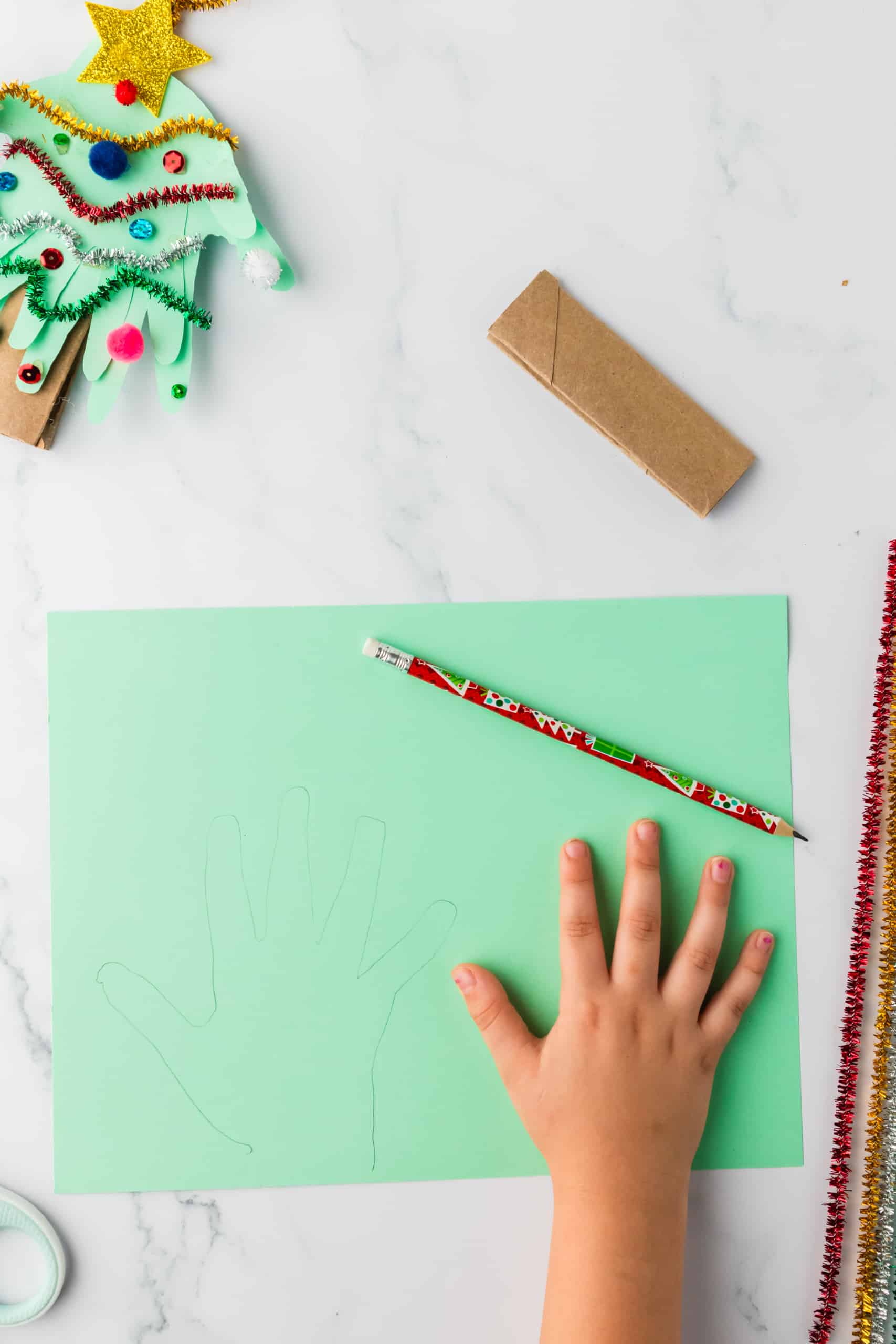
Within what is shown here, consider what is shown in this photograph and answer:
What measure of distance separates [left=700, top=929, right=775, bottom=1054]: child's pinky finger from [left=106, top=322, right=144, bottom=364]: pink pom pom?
548 millimetres

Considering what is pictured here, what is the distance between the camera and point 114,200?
0.59m

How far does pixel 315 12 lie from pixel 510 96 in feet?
0.45

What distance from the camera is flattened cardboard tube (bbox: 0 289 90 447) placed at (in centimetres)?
59

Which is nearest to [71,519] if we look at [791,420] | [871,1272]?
[791,420]

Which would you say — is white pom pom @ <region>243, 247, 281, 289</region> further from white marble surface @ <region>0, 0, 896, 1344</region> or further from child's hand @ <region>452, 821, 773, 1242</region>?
child's hand @ <region>452, 821, 773, 1242</region>

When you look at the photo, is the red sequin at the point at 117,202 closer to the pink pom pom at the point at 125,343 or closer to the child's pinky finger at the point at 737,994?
the pink pom pom at the point at 125,343

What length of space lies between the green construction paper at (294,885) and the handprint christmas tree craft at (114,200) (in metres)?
0.19

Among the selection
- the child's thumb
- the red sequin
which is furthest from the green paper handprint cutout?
the child's thumb

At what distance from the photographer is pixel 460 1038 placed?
2.03 ft

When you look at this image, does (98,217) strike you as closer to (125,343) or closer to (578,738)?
(125,343)

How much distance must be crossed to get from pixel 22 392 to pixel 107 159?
0.15 meters

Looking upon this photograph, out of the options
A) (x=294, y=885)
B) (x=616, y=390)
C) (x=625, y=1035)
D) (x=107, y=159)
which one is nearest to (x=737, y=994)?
(x=625, y=1035)

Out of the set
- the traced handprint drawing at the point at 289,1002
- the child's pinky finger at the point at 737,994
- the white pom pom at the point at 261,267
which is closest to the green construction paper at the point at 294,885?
the traced handprint drawing at the point at 289,1002

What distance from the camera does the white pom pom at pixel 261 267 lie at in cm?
58
